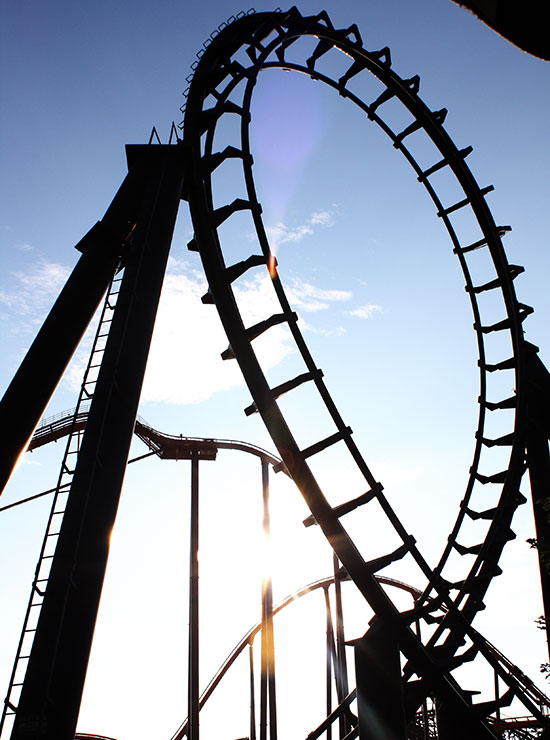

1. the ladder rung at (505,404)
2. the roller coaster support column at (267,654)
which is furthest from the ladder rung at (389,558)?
the roller coaster support column at (267,654)

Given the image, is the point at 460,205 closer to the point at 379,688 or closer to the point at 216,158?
the point at 216,158

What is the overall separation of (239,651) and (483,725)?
12.5 meters

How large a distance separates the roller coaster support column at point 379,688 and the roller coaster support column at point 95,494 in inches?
110

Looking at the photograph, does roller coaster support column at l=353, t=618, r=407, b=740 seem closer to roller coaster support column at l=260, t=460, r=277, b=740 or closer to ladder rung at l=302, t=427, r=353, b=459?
ladder rung at l=302, t=427, r=353, b=459

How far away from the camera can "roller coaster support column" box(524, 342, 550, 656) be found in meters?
7.57

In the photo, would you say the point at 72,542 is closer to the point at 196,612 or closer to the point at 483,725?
the point at 483,725

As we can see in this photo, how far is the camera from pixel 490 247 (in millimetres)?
9664

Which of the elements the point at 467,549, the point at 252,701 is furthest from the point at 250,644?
the point at 467,549

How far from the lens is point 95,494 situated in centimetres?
489

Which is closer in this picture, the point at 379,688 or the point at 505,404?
the point at 379,688

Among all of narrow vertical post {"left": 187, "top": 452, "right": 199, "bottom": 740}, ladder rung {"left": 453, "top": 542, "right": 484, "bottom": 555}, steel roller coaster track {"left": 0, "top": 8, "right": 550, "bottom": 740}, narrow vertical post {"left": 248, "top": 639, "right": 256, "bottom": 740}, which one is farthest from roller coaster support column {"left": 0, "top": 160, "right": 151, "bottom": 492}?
narrow vertical post {"left": 248, "top": 639, "right": 256, "bottom": 740}

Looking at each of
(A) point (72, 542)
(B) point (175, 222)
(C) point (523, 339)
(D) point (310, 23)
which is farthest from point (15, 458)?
(D) point (310, 23)

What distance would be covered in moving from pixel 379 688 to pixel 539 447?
4.20 metres

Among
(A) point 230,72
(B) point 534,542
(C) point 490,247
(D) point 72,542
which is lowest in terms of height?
(D) point 72,542
